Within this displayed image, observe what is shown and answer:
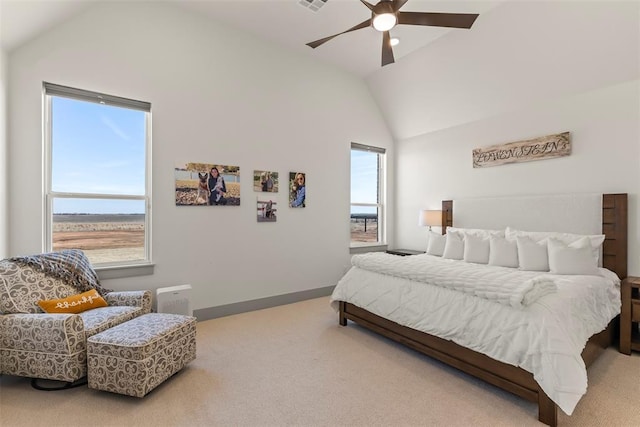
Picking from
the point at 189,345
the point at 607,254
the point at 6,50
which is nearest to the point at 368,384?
the point at 189,345

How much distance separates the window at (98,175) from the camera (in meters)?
2.98

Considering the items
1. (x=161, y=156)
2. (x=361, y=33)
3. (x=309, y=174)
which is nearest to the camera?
(x=161, y=156)

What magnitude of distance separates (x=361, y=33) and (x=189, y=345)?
398 centimetres

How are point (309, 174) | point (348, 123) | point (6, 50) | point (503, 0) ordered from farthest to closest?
point (348, 123), point (309, 174), point (503, 0), point (6, 50)

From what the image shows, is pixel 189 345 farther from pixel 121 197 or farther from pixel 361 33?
pixel 361 33

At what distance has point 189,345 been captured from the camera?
246 cm

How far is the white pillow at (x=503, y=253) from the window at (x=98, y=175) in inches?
155

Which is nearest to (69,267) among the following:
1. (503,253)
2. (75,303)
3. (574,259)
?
(75,303)

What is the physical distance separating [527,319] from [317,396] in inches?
59.6

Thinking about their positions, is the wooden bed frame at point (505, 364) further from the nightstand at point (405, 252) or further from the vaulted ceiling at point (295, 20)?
the vaulted ceiling at point (295, 20)

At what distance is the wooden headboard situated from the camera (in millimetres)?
3129

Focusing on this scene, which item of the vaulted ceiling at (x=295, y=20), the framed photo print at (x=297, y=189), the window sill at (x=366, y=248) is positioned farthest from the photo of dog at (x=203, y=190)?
the window sill at (x=366, y=248)

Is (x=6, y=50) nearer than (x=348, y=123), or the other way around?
(x=6, y=50)

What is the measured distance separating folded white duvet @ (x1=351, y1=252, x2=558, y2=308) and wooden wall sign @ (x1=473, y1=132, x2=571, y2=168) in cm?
158
